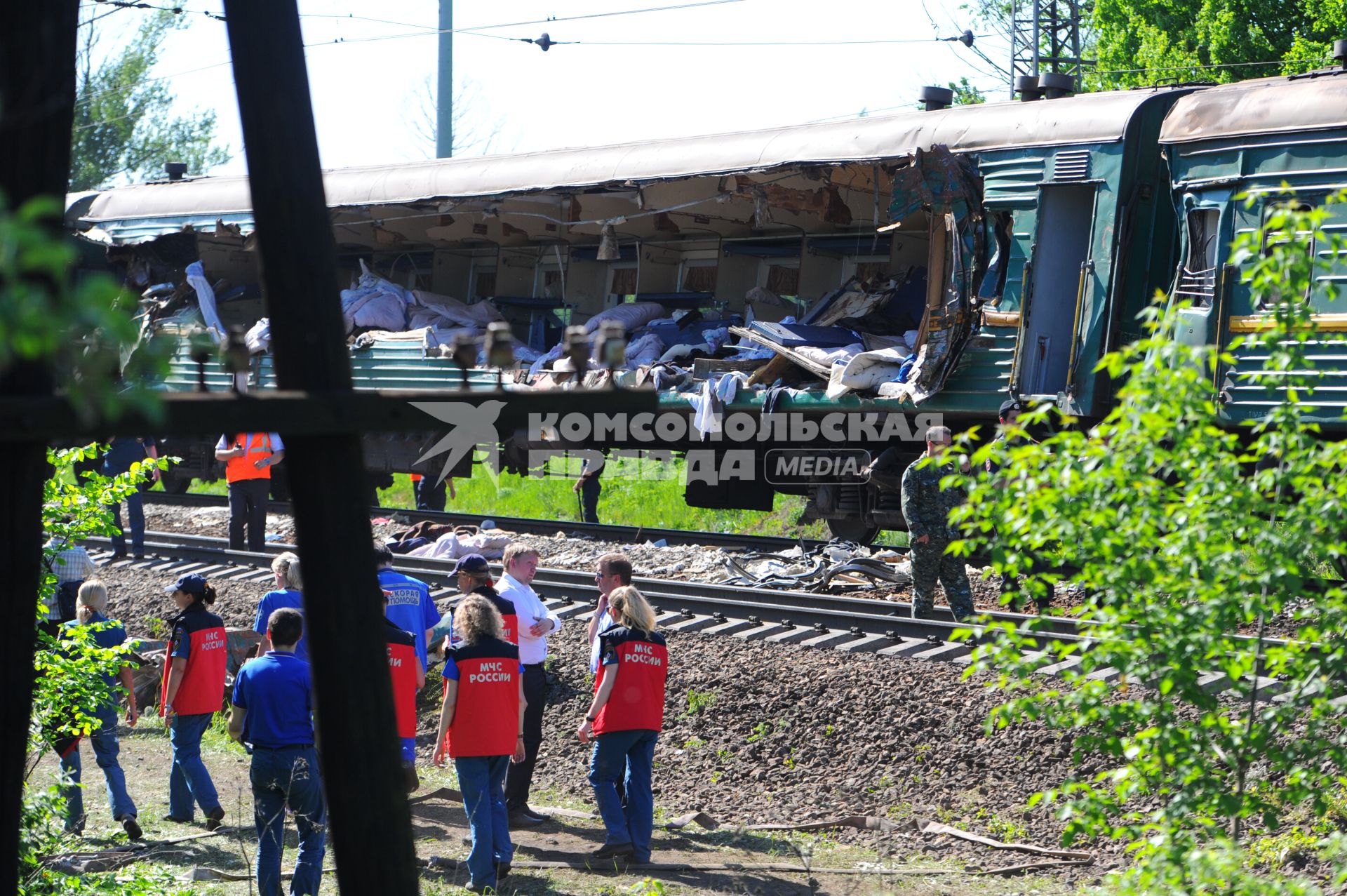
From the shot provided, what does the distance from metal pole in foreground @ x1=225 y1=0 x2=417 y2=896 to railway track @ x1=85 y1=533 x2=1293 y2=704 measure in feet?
15.6

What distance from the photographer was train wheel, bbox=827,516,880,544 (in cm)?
1356

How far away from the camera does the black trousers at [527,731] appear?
7953 millimetres

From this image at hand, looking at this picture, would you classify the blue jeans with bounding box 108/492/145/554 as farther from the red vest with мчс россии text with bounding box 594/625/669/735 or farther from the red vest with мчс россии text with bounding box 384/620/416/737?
the red vest with мчс россии text with bounding box 594/625/669/735

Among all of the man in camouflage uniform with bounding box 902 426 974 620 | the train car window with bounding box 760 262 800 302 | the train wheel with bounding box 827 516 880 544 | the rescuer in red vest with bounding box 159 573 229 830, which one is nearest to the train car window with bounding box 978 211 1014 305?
the man in camouflage uniform with bounding box 902 426 974 620

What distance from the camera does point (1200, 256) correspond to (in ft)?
32.7

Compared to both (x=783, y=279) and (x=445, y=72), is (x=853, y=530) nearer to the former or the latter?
(x=783, y=279)

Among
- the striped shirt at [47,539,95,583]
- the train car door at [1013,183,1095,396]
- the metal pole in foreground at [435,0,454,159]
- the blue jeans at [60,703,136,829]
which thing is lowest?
the blue jeans at [60,703,136,829]

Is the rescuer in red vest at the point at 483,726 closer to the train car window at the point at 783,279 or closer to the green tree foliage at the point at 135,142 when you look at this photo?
the train car window at the point at 783,279

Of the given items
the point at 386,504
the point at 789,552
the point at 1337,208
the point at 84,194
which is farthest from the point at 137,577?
the point at 386,504

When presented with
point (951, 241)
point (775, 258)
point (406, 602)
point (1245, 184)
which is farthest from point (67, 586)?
point (775, 258)

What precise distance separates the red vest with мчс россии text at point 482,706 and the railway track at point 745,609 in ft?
8.22

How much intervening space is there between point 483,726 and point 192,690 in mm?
2029

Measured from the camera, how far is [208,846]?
750 centimetres

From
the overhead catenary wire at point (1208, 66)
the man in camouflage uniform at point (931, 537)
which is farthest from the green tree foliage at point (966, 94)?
the man in camouflage uniform at point (931, 537)
